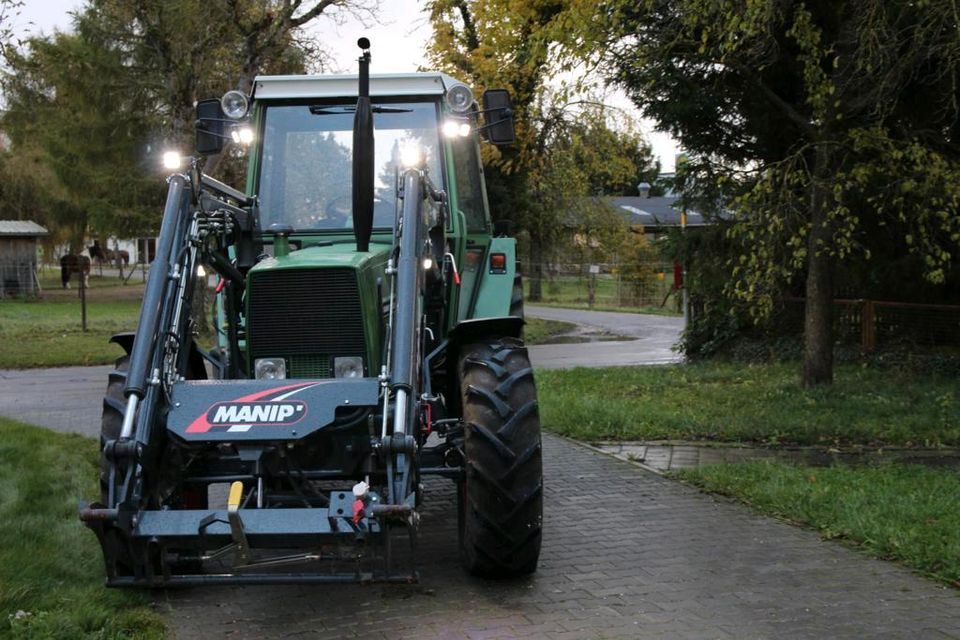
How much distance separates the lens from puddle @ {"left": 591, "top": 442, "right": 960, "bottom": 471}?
367 inches

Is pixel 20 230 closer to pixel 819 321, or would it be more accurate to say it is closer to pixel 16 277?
pixel 16 277

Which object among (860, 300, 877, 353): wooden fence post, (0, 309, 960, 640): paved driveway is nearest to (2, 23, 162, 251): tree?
(860, 300, 877, 353): wooden fence post

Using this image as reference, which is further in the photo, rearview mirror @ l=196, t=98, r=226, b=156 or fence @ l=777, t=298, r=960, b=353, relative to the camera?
fence @ l=777, t=298, r=960, b=353

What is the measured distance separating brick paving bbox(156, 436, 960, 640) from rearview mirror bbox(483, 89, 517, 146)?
267cm

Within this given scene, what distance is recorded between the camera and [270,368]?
620 cm

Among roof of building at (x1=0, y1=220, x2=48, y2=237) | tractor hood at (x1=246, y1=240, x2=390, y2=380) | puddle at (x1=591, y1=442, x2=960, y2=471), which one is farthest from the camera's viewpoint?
roof of building at (x1=0, y1=220, x2=48, y2=237)

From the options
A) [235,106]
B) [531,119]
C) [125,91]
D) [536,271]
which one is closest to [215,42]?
[531,119]

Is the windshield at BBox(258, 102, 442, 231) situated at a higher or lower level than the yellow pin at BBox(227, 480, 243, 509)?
higher

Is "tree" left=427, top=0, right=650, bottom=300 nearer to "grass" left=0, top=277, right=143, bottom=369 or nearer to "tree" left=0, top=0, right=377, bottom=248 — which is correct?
"tree" left=0, top=0, right=377, bottom=248

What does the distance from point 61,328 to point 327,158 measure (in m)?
19.9

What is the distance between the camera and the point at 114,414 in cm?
596

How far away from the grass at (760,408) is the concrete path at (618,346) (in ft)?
12.4

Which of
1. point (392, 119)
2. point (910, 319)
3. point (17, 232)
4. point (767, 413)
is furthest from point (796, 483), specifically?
point (17, 232)

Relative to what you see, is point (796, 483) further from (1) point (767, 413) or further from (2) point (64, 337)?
(2) point (64, 337)
